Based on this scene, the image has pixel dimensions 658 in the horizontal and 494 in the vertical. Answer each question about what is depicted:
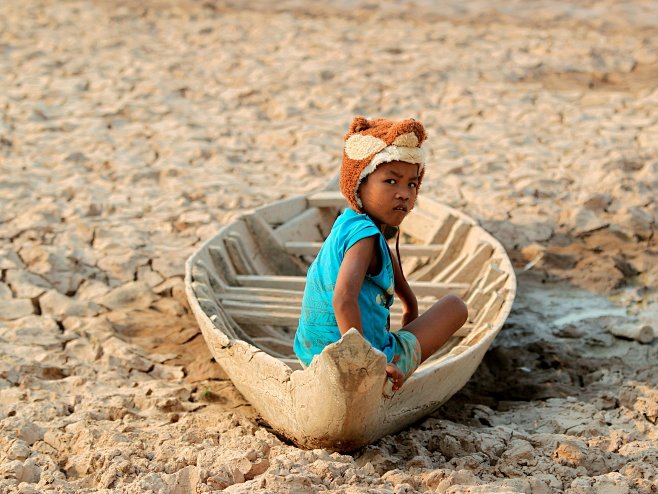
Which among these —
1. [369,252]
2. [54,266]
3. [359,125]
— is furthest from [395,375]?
[54,266]

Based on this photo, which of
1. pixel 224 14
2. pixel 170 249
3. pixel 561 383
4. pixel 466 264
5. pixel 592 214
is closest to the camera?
pixel 561 383

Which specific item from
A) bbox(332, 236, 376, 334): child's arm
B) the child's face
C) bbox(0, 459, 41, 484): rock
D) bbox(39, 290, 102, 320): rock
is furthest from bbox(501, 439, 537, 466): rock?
bbox(39, 290, 102, 320): rock

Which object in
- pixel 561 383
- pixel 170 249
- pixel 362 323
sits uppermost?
pixel 362 323

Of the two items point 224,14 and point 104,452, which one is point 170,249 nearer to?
point 104,452

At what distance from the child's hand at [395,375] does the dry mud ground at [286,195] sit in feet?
1.17

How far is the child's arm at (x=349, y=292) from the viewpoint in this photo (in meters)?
3.56

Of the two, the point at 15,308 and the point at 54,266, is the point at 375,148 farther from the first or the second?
the point at 54,266

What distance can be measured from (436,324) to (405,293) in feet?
0.77

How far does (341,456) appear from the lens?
3.79 m

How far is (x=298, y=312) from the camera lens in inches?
198

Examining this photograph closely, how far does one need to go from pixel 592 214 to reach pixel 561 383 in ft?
7.03

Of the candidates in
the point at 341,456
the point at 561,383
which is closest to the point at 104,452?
the point at 341,456

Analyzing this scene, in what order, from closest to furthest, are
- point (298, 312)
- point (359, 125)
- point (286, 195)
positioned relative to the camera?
point (359, 125), point (298, 312), point (286, 195)

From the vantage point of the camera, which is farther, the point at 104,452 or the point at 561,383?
the point at 561,383
